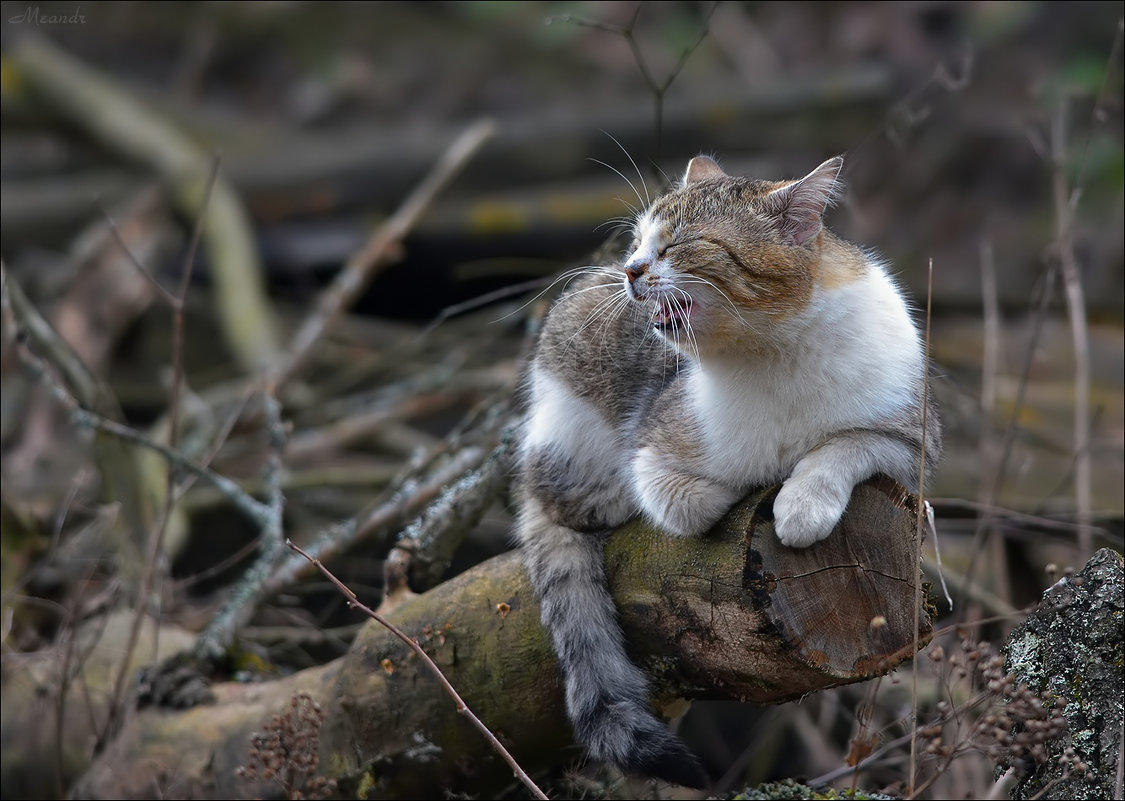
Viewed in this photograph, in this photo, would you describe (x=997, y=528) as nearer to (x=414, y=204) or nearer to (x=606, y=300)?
(x=606, y=300)

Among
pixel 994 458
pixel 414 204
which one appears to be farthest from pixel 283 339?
pixel 994 458

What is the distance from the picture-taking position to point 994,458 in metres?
4.93

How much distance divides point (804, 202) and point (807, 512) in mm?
799

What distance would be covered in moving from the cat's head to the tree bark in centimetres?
42

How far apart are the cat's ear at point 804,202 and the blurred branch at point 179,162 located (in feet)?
13.6

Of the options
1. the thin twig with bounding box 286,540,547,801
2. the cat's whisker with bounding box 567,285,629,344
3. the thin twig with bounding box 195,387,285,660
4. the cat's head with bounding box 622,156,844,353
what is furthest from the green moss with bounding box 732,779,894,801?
the thin twig with bounding box 195,387,285,660

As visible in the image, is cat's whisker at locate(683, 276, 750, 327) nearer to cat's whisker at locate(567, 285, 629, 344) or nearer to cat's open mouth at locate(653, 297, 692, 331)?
cat's open mouth at locate(653, 297, 692, 331)

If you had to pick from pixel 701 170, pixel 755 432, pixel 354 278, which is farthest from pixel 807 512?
pixel 354 278

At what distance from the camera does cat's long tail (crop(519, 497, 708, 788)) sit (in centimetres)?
243

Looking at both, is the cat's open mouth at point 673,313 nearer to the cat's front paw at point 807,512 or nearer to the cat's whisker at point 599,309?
the cat's whisker at point 599,309

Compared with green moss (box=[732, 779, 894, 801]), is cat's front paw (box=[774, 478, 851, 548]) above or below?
above

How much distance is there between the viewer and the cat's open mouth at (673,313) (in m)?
2.57

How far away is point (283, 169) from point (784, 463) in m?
5.31

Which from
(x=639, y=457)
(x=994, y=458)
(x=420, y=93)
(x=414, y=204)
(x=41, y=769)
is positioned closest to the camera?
(x=639, y=457)
